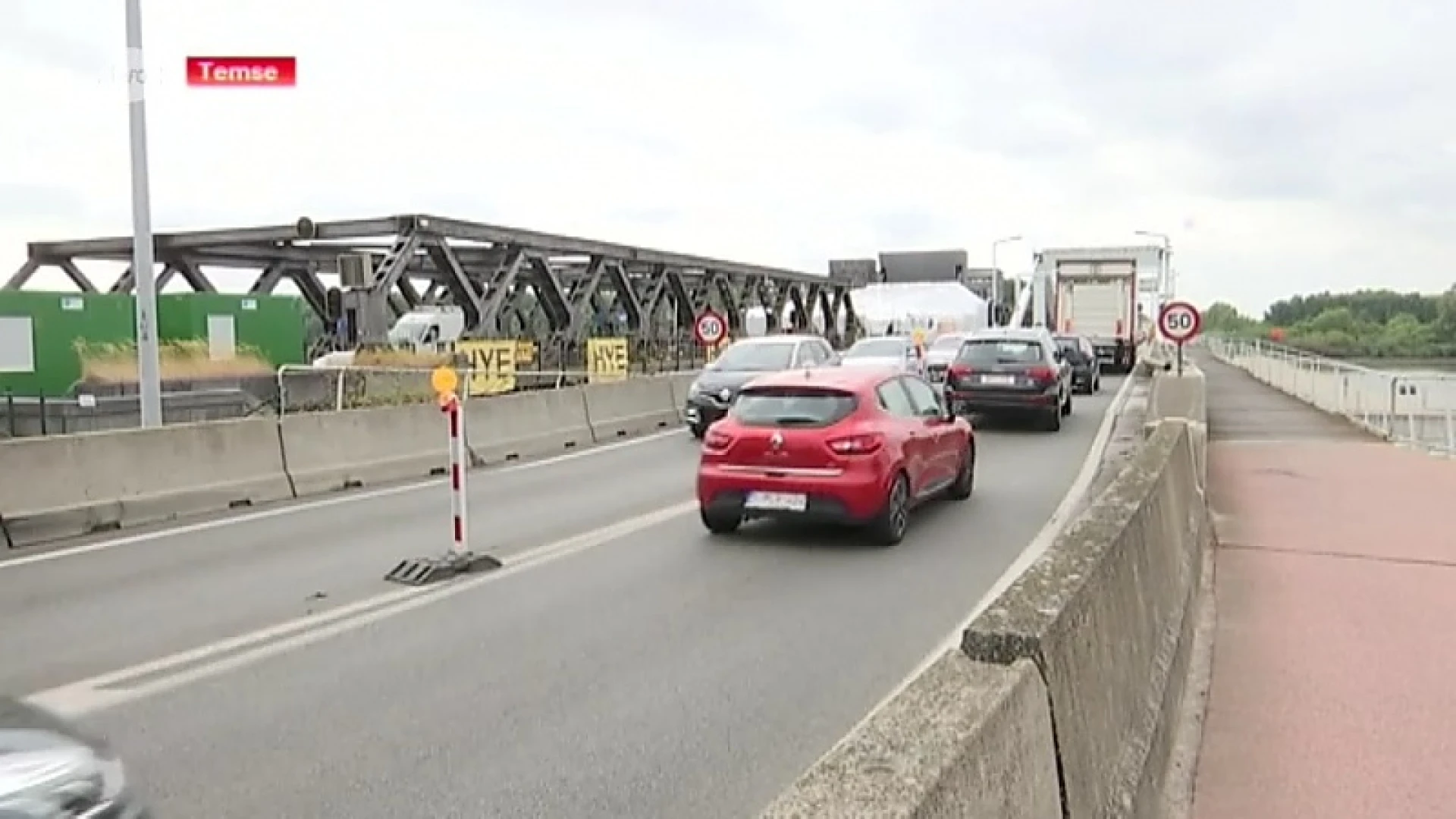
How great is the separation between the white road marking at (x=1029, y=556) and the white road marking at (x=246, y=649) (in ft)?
11.2

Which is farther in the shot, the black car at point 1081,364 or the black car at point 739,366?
the black car at point 1081,364

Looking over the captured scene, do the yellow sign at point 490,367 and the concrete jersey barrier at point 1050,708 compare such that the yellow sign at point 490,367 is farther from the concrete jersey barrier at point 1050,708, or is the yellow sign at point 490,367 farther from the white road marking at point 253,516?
the concrete jersey barrier at point 1050,708

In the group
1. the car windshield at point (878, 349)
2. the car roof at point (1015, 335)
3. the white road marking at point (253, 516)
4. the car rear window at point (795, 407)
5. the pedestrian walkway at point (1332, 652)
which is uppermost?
the car roof at point (1015, 335)

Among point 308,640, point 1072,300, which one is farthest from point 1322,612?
point 1072,300

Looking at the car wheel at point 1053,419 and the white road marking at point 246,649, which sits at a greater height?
the car wheel at point 1053,419

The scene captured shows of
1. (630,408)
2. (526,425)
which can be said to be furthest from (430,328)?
(526,425)

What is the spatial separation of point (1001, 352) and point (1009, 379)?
708 mm

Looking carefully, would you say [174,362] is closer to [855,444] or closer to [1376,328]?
[855,444]

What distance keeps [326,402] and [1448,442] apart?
19721 millimetres

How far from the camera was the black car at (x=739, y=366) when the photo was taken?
18750 millimetres

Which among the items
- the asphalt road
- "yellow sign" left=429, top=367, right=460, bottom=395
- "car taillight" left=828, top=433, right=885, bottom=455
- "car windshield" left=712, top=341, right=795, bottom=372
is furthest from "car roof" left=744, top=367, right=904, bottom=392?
"car windshield" left=712, top=341, right=795, bottom=372

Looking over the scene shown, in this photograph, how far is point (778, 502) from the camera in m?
10.1

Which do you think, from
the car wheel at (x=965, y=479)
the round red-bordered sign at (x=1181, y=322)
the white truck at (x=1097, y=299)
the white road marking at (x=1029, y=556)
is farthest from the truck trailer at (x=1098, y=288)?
the car wheel at (x=965, y=479)

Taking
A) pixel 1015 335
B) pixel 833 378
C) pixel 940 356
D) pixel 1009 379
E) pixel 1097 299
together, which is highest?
pixel 1097 299
